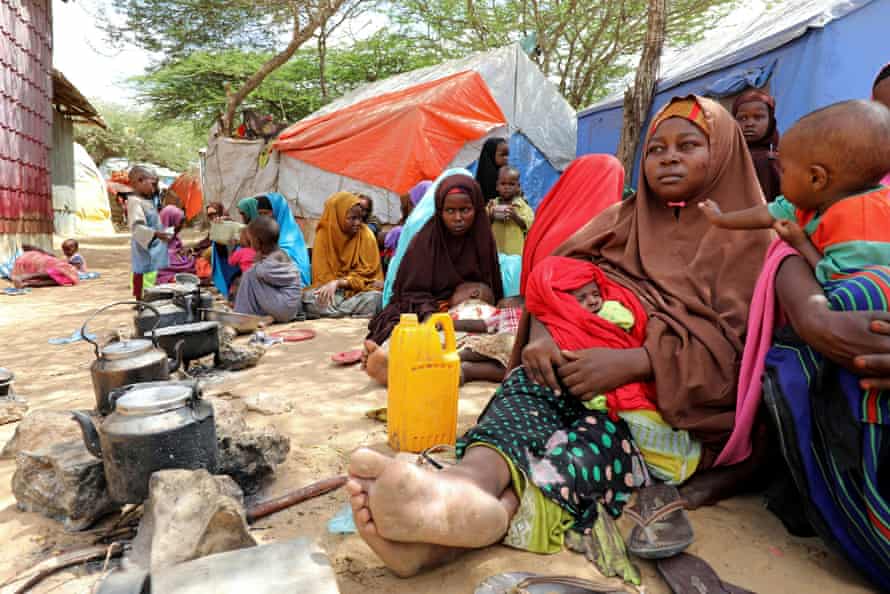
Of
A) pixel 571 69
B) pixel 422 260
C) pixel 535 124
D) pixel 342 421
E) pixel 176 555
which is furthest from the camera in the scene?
pixel 571 69

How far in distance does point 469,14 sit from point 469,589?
1288 centimetres

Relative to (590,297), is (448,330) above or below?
below

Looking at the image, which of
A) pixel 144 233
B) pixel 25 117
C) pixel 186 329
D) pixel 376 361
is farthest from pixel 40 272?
pixel 376 361

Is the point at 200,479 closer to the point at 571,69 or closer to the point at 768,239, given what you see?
the point at 768,239

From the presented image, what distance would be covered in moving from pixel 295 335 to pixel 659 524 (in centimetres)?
336

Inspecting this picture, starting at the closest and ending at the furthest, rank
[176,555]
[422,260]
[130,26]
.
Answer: [176,555] < [422,260] < [130,26]

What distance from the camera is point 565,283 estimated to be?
1.80 m

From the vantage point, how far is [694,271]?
5.76 ft

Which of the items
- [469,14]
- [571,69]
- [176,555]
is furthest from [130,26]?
[176,555]

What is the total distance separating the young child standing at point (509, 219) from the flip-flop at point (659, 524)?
3.26 meters

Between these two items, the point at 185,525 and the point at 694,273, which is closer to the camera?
the point at 185,525

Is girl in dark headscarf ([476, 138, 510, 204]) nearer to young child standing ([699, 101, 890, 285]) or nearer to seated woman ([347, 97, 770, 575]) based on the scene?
seated woman ([347, 97, 770, 575])

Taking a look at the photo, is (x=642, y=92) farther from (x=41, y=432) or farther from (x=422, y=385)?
(x=41, y=432)

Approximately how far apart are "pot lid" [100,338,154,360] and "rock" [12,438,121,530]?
1.29 ft
